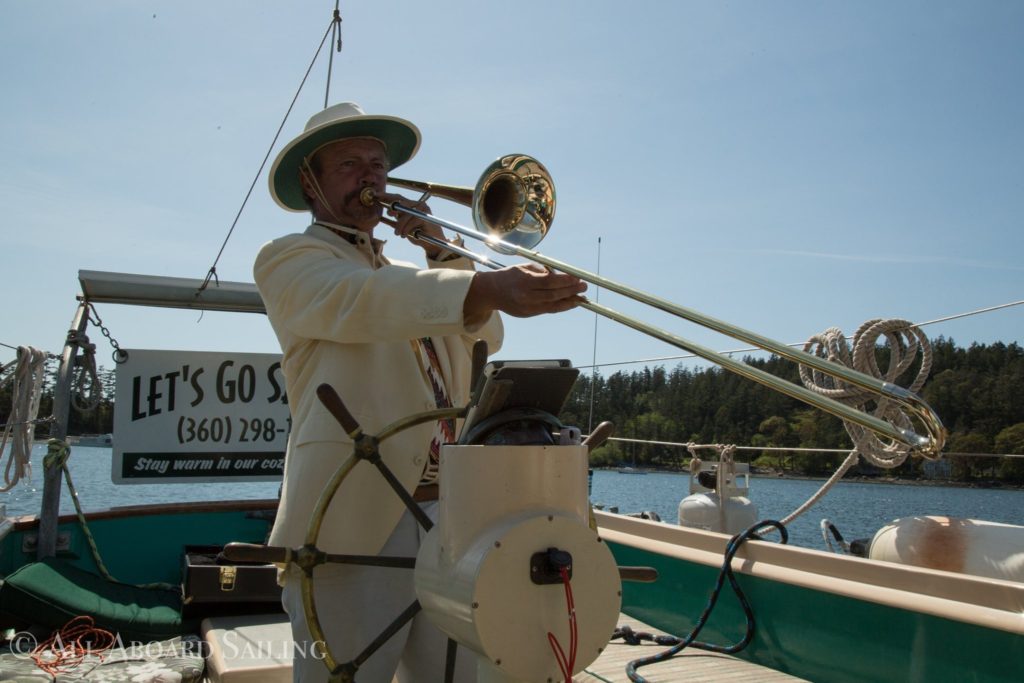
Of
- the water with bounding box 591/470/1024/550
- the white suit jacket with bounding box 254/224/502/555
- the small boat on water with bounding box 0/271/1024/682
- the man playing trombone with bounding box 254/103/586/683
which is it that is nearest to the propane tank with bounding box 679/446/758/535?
the small boat on water with bounding box 0/271/1024/682

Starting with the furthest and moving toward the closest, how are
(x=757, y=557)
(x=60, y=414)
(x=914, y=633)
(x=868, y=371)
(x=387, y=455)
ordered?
(x=60, y=414)
(x=868, y=371)
(x=757, y=557)
(x=914, y=633)
(x=387, y=455)

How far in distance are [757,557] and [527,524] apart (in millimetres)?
1901

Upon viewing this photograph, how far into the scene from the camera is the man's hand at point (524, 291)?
146 cm

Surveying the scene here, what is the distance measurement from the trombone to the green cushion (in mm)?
2342

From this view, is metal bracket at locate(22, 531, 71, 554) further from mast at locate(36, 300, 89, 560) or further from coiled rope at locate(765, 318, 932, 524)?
coiled rope at locate(765, 318, 932, 524)

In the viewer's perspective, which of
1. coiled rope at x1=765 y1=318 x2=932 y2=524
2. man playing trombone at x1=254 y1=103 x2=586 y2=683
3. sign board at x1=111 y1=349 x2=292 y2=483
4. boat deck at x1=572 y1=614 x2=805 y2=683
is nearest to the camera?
man playing trombone at x1=254 y1=103 x2=586 y2=683

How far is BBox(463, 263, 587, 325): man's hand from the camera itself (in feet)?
4.77

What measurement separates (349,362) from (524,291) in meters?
0.56

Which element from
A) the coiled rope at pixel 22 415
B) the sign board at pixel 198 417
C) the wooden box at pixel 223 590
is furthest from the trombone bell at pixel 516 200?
the coiled rope at pixel 22 415

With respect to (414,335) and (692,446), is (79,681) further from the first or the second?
(692,446)

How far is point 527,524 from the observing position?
51.5 inches

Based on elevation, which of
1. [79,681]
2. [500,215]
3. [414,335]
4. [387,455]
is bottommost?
[79,681]

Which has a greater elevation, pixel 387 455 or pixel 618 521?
pixel 387 455

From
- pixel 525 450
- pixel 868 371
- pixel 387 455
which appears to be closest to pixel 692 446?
pixel 868 371
